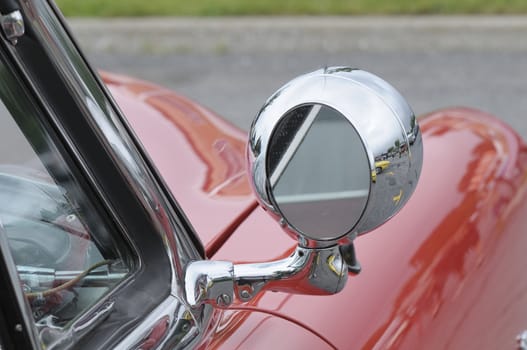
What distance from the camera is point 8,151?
4.13 feet

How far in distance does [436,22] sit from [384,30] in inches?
15.7

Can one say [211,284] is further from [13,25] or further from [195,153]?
[195,153]

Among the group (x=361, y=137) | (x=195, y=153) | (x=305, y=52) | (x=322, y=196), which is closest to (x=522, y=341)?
(x=322, y=196)

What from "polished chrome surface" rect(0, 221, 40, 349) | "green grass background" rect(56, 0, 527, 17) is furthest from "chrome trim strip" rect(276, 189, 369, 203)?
"green grass background" rect(56, 0, 527, 17)

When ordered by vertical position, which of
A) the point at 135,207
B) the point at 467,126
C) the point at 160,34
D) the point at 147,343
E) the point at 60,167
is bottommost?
the point at 160,34

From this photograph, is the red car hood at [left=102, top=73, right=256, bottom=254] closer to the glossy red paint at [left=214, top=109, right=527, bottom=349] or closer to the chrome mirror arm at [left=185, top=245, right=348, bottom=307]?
the glossy red paint at [left=214, top=109, right=527, bottom=349]

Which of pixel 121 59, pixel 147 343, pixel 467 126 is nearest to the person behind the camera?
pixel 147 343

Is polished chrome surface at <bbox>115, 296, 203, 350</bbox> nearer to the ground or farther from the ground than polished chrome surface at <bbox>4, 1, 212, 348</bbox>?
nearer to the ground

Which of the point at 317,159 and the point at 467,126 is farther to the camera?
the point at 467,126

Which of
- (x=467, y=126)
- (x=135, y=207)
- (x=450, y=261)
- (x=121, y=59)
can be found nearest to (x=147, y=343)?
(x=135, y=207)

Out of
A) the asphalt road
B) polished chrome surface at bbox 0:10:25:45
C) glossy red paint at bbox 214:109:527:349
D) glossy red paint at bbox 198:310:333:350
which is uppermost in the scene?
polished chrome surface at bbox 0:10:25:45

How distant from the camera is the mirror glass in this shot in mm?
1247

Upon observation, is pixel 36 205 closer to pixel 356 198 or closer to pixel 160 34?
pixel 356 198

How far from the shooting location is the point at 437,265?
5.28 ft
